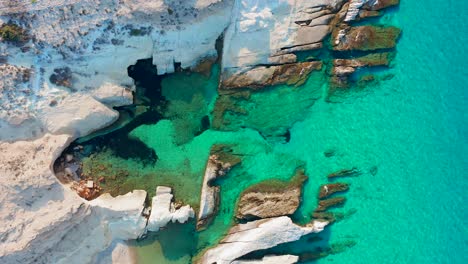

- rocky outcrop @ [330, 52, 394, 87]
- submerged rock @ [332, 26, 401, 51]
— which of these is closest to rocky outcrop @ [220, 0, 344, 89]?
submerged rock @ [332, 26, 401, 51]

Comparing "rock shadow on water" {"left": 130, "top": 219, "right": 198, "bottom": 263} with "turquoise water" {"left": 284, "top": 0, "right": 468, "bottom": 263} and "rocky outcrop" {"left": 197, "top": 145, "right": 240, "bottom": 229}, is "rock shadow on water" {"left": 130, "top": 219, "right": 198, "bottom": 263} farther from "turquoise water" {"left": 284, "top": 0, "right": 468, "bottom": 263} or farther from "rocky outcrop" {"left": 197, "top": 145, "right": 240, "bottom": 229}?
"turquoise water" {"left": 284, "top": 0, "right": 468, "bottom": 263}

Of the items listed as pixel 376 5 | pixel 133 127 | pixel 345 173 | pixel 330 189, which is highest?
pixel 376 5

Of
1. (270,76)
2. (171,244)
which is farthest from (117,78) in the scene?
(171,244)

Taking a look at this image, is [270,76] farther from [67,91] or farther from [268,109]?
[67,91]

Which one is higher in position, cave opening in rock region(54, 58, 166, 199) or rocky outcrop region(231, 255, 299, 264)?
cave opening in rock region(54, 58, 166, 199)

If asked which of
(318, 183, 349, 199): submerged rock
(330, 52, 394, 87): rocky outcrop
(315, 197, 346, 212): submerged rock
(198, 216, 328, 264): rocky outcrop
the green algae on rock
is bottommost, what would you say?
(198, 216, 328, 264): rocky outcrop

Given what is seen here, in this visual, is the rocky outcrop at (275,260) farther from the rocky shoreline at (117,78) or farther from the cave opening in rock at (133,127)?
the cave opening in rock at (133,127)

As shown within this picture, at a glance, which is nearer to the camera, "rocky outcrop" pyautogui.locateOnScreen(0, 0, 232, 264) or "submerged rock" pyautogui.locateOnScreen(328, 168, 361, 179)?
"rocky outcrop" pyautogui.locateOnScreen(0, 0, 232, 264)
